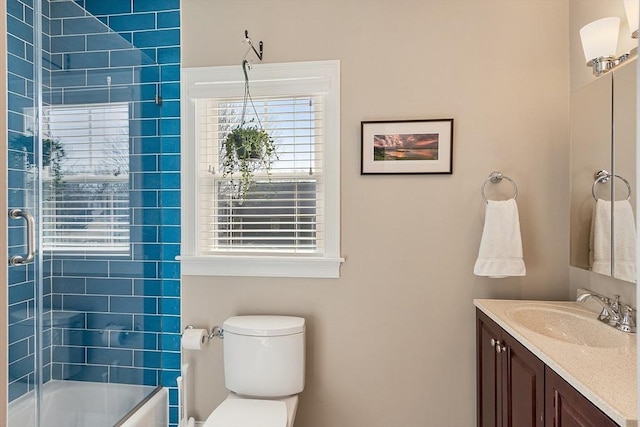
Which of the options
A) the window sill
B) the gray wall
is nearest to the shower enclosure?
the window sill

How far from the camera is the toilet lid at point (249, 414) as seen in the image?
1.62 metres

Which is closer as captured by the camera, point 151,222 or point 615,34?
point 615,34

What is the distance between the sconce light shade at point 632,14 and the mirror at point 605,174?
114 millimetres

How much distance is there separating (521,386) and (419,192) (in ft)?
3.12

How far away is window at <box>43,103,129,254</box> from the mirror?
2128 millimetres

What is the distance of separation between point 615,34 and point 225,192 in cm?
187

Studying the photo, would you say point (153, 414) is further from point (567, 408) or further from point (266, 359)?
point (567, 408)

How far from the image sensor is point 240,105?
211 centimetres

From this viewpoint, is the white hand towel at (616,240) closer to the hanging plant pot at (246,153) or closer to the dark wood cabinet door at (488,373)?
the dark wood cabinet door at (488,373)

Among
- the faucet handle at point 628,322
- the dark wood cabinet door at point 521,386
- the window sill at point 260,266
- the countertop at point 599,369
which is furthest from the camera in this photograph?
the window sill at point 260,266

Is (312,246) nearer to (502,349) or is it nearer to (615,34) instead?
(502,349)

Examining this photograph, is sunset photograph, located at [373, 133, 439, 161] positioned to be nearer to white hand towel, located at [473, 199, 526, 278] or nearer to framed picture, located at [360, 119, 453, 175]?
framed picture, located at [360, 119, 453, 175]

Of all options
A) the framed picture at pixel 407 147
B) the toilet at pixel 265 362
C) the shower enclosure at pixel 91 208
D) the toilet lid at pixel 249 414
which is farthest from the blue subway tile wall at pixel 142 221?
the framed picture at pixel 407 147

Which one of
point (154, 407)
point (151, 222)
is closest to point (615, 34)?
point (151, 222)
